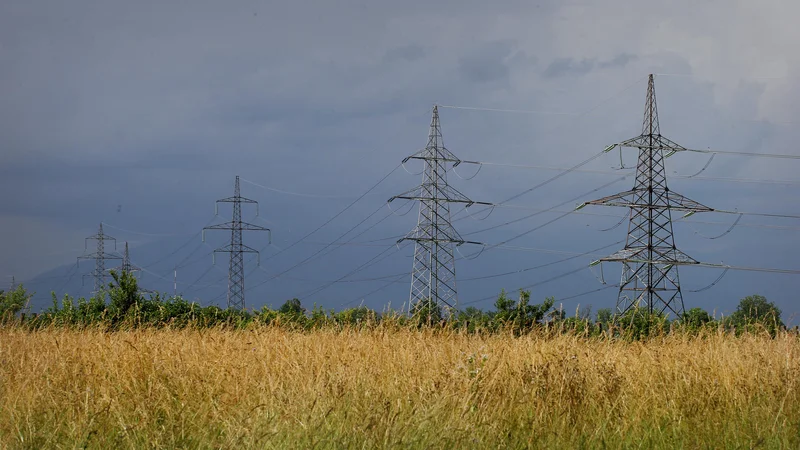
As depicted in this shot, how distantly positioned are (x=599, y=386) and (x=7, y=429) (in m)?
6.42

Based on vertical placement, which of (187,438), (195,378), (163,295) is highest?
(163,295)

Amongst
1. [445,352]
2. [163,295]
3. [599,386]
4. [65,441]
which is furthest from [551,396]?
[163,295]

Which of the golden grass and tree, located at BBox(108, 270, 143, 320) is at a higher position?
tree, located at BBox(108, 270, 143, 320)

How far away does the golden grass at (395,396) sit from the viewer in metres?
6.48

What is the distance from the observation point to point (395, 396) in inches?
293

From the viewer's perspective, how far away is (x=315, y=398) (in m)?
7.01

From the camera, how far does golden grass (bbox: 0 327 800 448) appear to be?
6.48 metres

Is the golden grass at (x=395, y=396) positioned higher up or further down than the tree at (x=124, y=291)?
further down

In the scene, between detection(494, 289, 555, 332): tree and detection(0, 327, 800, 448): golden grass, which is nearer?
detection(0, 327, 800, 448): golden grass

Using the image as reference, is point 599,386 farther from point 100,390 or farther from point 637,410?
point 100,390

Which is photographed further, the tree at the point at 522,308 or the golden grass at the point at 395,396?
the tree at the point at 522,308

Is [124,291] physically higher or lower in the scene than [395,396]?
higher

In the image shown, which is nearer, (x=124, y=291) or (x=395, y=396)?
(x=395, y=396)

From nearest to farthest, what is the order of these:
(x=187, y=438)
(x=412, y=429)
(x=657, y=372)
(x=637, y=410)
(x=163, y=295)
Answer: (x=412, y=429), (x=187, y=438), (x=637, y=410), (x=657, y=372), (x=163, y=295)
